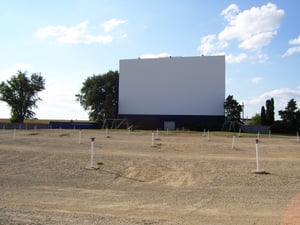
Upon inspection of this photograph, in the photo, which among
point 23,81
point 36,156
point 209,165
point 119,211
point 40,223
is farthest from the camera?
point 23,81

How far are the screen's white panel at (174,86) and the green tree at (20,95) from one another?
96.4 feet

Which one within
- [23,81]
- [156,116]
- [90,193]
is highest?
[23,81]

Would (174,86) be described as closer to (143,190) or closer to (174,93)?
(174,93)

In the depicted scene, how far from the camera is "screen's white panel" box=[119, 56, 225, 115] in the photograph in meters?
67.5

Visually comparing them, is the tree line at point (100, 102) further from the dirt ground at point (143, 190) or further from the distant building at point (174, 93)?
the dirt ground at point (143, 190)

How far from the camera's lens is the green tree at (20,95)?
297ft

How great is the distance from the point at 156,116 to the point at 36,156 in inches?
1892

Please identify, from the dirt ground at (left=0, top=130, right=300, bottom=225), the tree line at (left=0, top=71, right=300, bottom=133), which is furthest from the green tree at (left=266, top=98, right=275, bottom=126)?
the dirt ground at (left=0, top=130, right=300, bottom=225)

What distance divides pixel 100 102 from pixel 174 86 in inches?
851

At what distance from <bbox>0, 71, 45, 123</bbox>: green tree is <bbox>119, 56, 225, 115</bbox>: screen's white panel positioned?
29.4 metres

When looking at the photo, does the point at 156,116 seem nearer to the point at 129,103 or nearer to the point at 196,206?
the point at 129,103

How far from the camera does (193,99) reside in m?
67.8

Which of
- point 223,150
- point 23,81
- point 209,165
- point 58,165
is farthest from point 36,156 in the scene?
point 23,81

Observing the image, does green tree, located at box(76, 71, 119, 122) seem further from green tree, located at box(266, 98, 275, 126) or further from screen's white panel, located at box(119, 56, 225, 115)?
green tree, located at box(266, 98, 275, 126)
